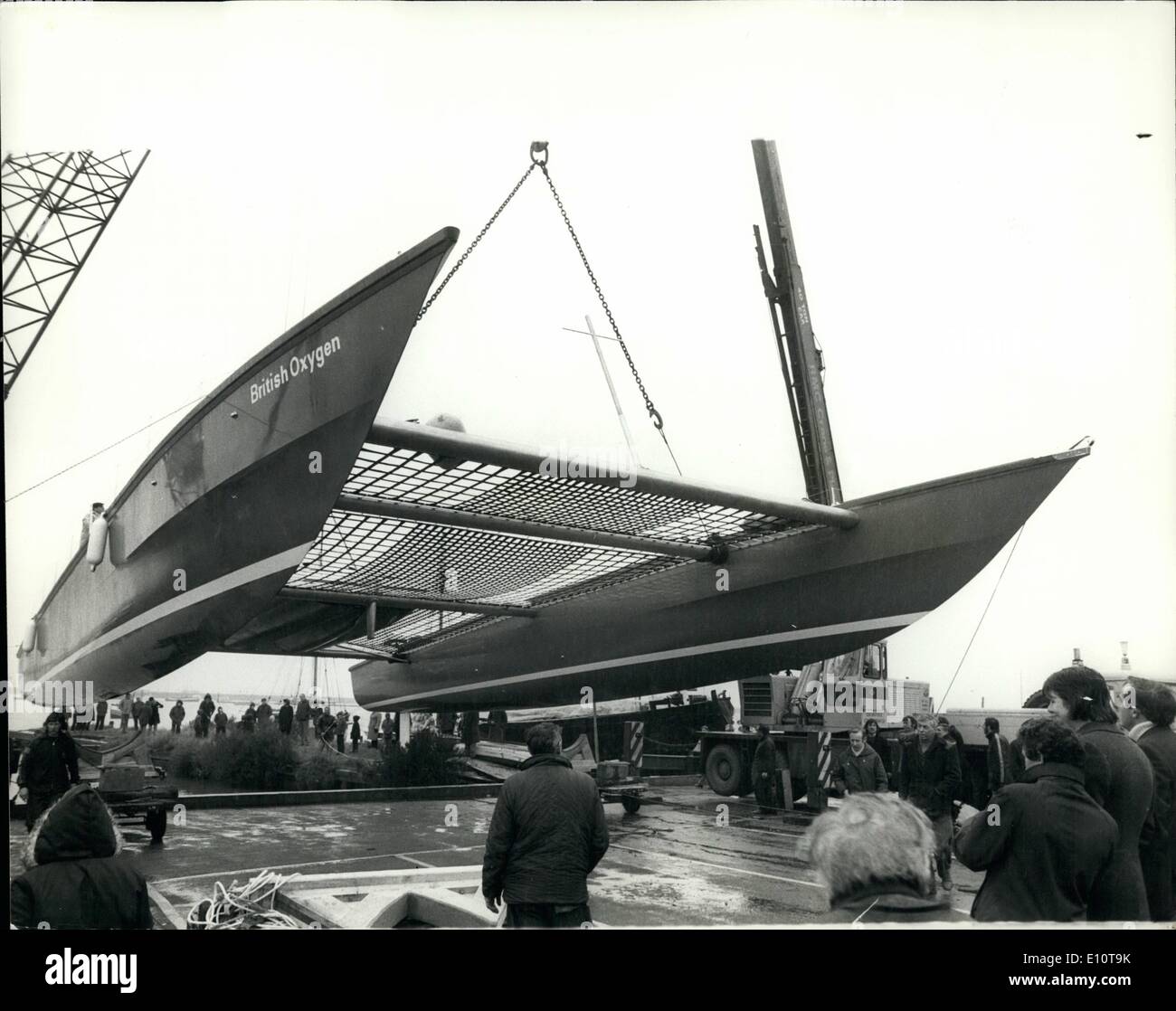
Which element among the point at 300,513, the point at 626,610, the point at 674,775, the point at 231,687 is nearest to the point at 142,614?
the point at 231,687

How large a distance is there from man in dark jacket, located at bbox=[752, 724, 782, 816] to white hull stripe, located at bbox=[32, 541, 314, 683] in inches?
142

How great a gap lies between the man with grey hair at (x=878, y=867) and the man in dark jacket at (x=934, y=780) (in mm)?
2832

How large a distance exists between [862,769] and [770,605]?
125 cm

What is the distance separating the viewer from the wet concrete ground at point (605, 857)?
4.22m

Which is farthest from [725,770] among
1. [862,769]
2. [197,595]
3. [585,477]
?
[197,595]

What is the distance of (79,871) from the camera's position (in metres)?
2.68

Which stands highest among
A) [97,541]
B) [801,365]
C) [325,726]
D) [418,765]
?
[801,365]

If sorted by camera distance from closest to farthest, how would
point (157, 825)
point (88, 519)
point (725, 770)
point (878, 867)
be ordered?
1. point (878, 867)
2. point (88, 519)
3. point (157, 825)
4. point (725, 770)

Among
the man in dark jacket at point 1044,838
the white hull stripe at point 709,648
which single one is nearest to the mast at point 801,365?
the white hull stripe at point 709,648

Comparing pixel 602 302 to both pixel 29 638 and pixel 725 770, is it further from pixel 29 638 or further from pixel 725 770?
pixel 725 770

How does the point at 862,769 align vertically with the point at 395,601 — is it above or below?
below

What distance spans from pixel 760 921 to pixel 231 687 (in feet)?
10.8

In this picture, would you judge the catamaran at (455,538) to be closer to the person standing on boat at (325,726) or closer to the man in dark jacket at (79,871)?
the person standing on boat at (325,726)
